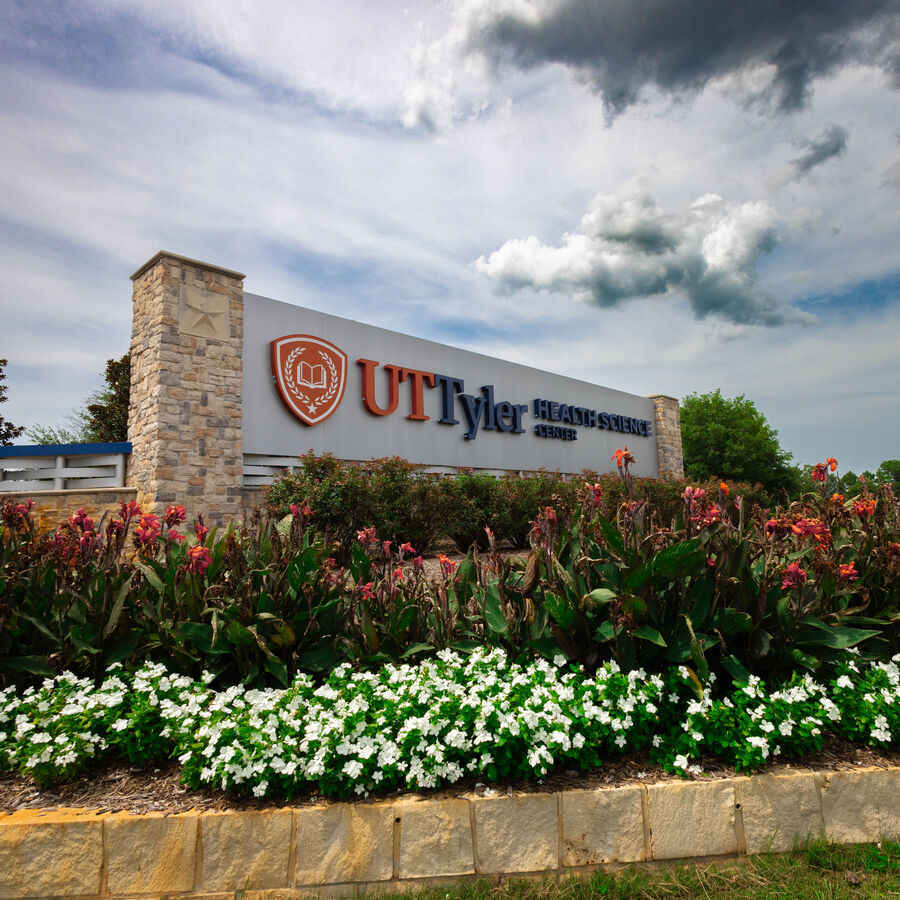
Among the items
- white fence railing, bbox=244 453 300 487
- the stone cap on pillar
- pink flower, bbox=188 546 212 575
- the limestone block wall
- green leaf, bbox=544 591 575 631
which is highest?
the stone cap on pillar

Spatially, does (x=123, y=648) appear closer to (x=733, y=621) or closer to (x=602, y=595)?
(x=602, y=595)

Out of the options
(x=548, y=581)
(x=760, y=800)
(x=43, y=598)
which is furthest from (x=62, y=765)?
(x=760, y=800)

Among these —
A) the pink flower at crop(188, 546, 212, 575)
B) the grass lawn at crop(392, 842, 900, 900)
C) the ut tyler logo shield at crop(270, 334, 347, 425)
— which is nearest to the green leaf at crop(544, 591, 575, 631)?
the grass lawn at crop(392, 842, 900, 900)

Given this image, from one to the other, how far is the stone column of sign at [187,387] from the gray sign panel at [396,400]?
0.35m

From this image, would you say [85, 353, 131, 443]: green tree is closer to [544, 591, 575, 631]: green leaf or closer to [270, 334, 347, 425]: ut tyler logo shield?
[270, 334, 347, 425]: ut tyler logo shield

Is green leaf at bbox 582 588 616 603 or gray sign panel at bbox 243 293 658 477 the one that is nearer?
green leaf at bbox 582 588 616 603

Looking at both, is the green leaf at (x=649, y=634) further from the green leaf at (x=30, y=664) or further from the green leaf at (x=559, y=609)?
the green leaf at (x=30, y=664)

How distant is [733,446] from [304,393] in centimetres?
2288

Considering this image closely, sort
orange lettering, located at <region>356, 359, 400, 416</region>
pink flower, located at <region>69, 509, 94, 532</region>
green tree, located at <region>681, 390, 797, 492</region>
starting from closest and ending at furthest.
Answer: pink flower, located at <region>69, 509, 94, 532</region>
orange lettering, located at <region>356, 359, 400, 416</region>
green tree, located at <region>681, 390, 797, 492</region>

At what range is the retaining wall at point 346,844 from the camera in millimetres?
1949

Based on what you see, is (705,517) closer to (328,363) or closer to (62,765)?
(62,765)

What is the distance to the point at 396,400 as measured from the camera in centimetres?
1102

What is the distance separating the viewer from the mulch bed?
207 centimetres

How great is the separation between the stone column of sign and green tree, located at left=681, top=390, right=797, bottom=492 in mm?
20167
